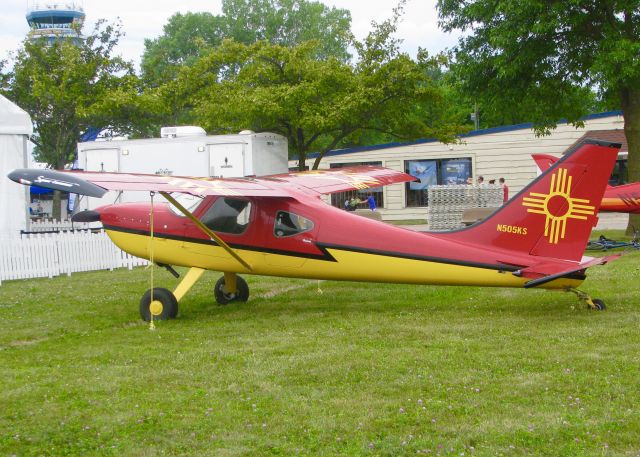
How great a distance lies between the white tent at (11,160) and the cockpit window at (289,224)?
32.3 ft

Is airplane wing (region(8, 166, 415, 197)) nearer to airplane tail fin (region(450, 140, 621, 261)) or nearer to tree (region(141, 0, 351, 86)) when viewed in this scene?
airplane tail fin (region(450, 140, 621, 261))

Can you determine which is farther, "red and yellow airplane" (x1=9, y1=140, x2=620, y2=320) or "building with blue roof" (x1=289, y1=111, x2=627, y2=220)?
"building with blue roof" (x1=289, y1=111, x2=627, y2=220)

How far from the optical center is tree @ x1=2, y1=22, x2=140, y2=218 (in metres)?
32.0

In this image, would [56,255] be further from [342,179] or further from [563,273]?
[563,273]

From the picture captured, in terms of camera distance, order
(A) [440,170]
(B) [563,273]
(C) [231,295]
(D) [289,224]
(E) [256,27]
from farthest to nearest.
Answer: (E) [256,27] → (A) [440,170] → (C) [231,295] → (D) [289,224] → (B) [563,273]

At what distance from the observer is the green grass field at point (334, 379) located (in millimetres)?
5633

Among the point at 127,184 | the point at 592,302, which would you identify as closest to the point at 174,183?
the point at 127,184

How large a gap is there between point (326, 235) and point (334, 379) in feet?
12.8

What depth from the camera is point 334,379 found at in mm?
7320

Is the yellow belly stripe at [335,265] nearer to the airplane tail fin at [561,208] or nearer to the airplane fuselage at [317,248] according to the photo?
the airplane fuselage at [317,248]

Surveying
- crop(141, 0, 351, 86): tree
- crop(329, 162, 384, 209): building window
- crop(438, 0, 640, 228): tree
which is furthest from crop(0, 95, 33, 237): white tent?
crop(141, 0, 351, 86): tree

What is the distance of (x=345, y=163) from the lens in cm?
4084

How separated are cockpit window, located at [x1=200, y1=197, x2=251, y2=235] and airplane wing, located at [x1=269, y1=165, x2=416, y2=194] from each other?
140 cm

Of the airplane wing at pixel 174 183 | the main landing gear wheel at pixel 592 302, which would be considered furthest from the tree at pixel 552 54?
the main landing gear wheel at pixel 592 302
